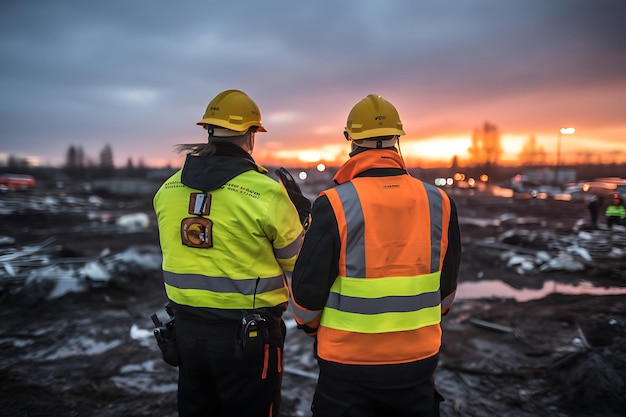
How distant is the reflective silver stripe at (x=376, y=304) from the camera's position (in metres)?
1.88

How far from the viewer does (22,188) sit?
32375 millimetres

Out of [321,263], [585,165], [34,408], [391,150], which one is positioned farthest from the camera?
[585,165]

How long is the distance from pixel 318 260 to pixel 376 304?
376 millimetres

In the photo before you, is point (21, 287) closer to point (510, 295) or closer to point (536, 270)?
point (510, 295)

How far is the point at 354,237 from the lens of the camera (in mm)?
A: 1865

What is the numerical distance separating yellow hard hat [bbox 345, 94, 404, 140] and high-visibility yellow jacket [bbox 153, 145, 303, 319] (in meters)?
0.61

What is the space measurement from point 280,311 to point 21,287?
7.06 meters

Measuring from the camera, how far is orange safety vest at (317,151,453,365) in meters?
1.87

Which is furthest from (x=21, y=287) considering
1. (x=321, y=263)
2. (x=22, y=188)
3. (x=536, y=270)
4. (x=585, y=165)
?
(x=585, y=165)

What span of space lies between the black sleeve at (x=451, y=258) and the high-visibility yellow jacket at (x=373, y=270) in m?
0.14

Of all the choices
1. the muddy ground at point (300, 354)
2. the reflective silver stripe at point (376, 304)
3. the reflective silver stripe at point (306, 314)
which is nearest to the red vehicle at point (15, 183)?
the muddy ground at point (300, 354)

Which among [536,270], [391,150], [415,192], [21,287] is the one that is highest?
[391,150]

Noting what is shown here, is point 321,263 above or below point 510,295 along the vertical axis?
above

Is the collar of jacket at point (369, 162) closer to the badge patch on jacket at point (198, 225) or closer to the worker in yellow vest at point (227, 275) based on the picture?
the worker in yellow vest at point (227, 275)
